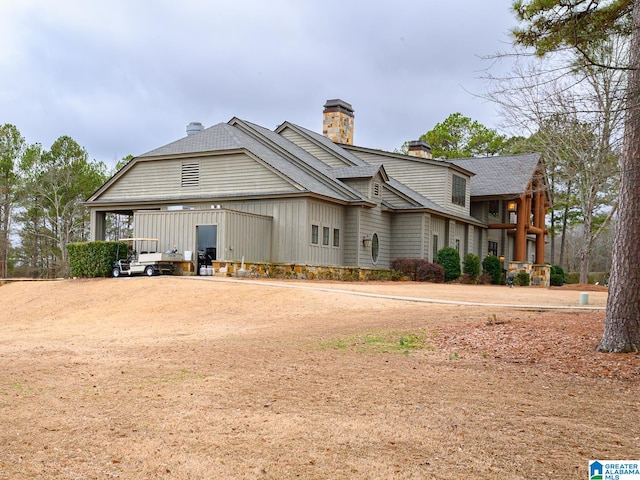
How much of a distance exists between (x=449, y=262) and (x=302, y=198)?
8098 mm

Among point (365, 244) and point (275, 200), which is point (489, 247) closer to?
point (365, 244)

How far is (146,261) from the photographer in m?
22.1

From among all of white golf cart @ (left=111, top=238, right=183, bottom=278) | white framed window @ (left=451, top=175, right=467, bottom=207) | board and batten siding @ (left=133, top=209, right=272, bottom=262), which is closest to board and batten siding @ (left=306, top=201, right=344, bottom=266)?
board and batten siding @ (left=133, top=209, right=272, bottom=262)

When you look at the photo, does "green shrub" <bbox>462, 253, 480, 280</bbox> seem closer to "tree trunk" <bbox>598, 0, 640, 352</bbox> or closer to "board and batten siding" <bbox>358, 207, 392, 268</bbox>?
"board and batten siding" <bbox>358, 207, 392, 268</bbox>

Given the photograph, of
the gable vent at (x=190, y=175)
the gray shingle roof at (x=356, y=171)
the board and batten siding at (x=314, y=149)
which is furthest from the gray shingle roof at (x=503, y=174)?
the gable vent at (x=190, y=175)

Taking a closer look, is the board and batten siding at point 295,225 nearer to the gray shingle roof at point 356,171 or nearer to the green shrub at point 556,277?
the gray shingle roof at point 356,171

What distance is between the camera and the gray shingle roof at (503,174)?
33.6 m

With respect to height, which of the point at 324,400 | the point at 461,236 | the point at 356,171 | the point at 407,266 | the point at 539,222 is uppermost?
the point at 356,171

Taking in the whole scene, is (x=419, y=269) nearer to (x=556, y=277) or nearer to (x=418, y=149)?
(x=418, y=149)

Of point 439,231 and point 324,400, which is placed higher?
point 439,231

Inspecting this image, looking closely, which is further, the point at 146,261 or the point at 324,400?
the point at 146,261

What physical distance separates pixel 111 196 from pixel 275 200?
25.8ft

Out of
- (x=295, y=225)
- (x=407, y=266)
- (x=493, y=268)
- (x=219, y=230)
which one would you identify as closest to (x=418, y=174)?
(x=407, y=266)

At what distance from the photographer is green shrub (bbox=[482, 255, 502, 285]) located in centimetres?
3328
